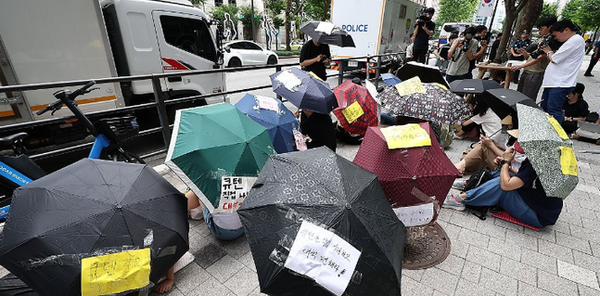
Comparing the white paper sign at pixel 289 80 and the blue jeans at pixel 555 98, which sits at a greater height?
the white paper sign at pixel 289 80

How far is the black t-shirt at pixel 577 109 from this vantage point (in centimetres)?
554

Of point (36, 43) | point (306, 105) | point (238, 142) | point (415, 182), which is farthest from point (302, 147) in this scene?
point (36, 43)

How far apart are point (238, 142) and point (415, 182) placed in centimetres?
134

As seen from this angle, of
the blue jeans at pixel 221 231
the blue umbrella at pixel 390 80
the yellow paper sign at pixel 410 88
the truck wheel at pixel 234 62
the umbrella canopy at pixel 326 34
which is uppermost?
the umbrella canopy at pixel 326 34

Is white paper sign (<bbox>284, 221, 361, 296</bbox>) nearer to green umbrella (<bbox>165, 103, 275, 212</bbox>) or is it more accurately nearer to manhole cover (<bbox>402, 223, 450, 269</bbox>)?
green umbrella (<bbox>165, 103, 275, 212</bbox>)

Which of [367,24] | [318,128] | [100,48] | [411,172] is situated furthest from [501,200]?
[367,24]

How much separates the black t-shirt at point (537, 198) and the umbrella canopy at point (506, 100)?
687 mm

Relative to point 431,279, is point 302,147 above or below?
above

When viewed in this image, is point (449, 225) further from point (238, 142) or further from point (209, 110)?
point (209, 110)

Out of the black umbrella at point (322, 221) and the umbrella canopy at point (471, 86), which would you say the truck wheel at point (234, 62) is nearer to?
the umbrella canopy at point (471, 86)

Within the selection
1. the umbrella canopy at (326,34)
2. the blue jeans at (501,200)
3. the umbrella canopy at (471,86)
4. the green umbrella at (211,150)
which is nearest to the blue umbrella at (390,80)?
the umbrella canopy at (326,34)

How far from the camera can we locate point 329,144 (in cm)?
351

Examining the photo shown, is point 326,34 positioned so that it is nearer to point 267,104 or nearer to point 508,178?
point 267,104

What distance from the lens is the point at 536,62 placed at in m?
5.37
